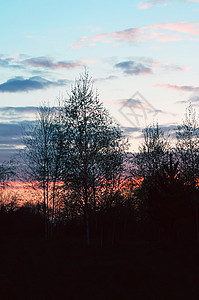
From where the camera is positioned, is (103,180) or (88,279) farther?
(103,180)

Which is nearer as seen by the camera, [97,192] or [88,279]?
[88,279]

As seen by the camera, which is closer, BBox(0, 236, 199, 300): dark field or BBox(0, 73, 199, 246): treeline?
BBox(0, 236, 199, 300): dark field

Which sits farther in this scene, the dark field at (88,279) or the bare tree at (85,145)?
the bare tree at (85,145)

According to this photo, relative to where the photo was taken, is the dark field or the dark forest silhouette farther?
the dark forest silhouette

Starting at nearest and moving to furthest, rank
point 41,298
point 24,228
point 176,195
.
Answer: point 41,298 < point 176,195 < point 24,228

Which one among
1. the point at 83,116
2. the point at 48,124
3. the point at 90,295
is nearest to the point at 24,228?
the point at 48,124

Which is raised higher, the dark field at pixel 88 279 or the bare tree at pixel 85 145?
the bare tree at pixel 85 145

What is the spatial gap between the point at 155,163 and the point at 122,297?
35.7 m

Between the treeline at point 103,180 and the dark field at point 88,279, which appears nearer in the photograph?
the dark field at point 88,279

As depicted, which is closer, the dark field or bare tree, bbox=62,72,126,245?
the dark field

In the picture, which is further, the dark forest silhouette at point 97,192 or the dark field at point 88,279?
the dark forest silhouette at point 97,192

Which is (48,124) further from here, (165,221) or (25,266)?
(25,266)

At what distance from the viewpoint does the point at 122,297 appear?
39.2ft

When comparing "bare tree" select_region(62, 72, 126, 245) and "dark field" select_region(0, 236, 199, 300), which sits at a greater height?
"bare tree" select_region(62, 72, 126, 245)
